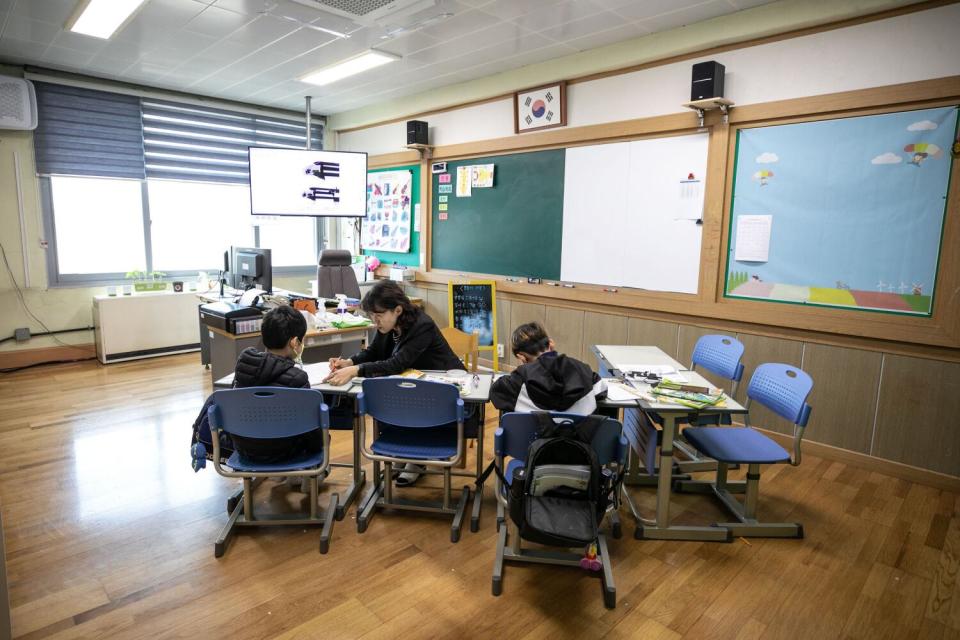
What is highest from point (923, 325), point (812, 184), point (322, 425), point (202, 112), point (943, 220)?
point (202, 112)

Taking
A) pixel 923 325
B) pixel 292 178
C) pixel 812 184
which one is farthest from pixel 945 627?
pixel 292 178

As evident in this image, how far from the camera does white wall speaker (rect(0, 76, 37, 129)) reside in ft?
17.2

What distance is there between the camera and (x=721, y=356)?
3539 mm

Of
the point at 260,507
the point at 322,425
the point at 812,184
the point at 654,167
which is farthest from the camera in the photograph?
the point at 654,167

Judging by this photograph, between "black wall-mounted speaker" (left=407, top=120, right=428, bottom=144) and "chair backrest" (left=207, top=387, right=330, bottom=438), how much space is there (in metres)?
4.40

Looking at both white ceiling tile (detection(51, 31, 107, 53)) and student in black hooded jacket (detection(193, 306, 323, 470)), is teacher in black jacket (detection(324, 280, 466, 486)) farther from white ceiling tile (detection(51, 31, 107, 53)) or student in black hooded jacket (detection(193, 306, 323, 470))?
white ceiling tile (detection(51, 31, 107, 53))

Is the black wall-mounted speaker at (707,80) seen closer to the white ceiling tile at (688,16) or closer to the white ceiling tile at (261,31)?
the white ceiling tile at (688,16)

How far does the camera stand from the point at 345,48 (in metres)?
4.77

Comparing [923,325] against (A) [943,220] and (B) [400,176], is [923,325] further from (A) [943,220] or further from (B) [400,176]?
(B) [400,176]

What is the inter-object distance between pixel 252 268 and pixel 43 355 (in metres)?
Answer: 2.78

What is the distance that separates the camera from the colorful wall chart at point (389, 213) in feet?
22.3

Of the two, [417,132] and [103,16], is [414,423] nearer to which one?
[103,16]

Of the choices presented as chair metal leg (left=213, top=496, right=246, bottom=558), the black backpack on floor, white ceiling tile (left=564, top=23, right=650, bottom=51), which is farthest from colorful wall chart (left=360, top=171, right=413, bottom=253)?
the black backpack on floor

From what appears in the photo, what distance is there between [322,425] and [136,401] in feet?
10.4
